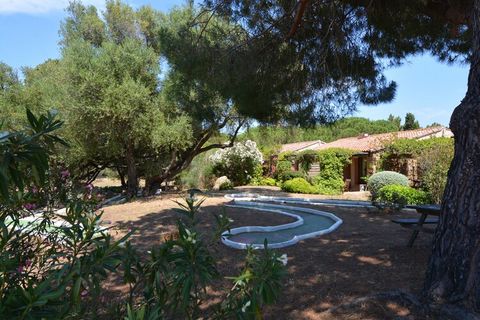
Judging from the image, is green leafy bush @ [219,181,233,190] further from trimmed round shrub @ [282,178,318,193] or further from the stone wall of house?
the stone wall of house

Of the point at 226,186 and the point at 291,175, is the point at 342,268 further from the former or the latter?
the point at 226,186

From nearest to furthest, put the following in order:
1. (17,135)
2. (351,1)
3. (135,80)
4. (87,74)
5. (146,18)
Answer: (17,135)
(351,1)
(87,74)
(135,80)
(146,18)

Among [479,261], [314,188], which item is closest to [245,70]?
[479,261]

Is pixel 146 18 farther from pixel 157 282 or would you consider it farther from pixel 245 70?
pixel 157 282

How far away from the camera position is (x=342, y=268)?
16.8 ft

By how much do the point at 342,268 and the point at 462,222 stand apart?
1.98m

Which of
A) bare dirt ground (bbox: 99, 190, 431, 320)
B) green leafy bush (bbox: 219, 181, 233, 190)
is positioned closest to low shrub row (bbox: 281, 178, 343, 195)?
green leafy bush (bbox: 219, 181, 233, 190)

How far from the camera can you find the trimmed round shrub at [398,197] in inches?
448

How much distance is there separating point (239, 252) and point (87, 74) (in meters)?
10.9

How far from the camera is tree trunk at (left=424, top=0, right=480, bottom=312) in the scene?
133 inches

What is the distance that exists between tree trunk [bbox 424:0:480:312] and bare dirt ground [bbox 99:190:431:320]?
40 centimetres

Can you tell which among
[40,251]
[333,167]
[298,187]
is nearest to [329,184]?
[333,167]

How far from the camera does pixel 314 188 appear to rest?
67.1ft

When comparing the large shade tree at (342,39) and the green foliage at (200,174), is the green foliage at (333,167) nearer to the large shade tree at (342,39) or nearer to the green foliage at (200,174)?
the green foliage at (200,174)
